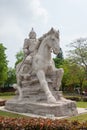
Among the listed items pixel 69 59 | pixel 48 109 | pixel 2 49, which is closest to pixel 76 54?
pixel 69 59

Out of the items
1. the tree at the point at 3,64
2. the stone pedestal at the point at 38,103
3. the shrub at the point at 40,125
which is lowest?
the shrub at the point at 40,125

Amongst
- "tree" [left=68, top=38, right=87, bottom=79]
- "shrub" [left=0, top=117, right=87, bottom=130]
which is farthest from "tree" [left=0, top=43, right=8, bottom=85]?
"shrub" [left=0, top=117, right=87, bottom=130]

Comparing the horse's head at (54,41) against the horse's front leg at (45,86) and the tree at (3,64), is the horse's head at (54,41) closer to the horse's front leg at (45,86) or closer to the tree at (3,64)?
the horse's front leg at (45,86)

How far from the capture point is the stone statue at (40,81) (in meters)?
8.87

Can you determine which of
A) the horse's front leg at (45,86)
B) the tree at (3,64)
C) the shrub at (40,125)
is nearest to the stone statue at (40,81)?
the horse's front leg at (45,86)

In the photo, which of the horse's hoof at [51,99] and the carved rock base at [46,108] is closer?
the carved rock base at [46,108]

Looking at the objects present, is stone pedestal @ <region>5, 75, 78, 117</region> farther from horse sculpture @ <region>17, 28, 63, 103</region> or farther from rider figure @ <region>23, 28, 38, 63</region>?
rider figure @ <region>23, 28, 38, 63</region>

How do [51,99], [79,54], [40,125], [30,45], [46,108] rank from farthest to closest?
[79,54], [30,45], [51,99], [46,108], [40,125]

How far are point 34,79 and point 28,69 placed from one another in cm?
55

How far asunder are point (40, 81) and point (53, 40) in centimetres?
168

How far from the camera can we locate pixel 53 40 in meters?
9.23

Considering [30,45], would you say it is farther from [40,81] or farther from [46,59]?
[40,81]

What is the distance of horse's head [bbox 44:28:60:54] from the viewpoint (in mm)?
9203

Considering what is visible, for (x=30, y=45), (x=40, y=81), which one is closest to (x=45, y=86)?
(x=40, y=81)
